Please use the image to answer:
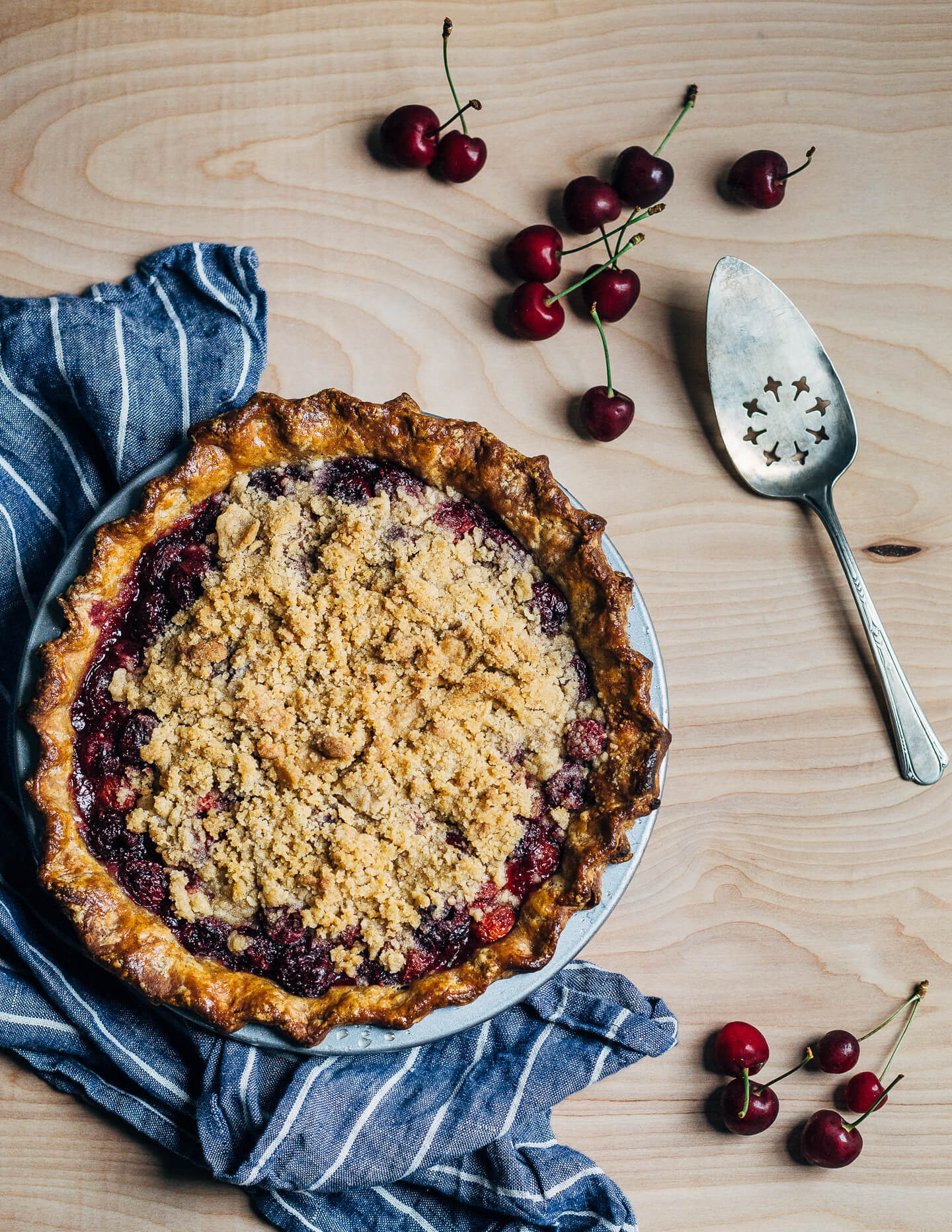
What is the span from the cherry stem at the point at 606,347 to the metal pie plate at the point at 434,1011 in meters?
0.53

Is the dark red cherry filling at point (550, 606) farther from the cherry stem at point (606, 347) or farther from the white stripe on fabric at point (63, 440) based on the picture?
the white stripe on fabric at point (63, 440)

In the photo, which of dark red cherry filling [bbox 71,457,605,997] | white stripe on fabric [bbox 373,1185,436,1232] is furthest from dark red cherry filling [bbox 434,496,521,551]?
white stripe on fabric [bbox 373,1185,436,1232]

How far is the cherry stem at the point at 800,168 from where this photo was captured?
246 cm

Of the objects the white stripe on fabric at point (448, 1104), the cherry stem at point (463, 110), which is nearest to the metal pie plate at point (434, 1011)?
the white stripe on fabric at point (448, 1104)

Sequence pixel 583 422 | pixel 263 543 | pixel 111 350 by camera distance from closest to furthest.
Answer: pixel 263 543 < pixel 111 350 < pixel 583 422

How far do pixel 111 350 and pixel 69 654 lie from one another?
0.81 m

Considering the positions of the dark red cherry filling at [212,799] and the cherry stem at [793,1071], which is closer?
the dark red cherry filling at [212,799]

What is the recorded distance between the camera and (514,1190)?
223 cm

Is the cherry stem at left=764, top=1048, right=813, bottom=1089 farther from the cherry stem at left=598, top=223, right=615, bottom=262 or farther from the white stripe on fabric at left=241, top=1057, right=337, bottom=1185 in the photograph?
the cherry stem at left=598, top=223, right=615, bottom=262

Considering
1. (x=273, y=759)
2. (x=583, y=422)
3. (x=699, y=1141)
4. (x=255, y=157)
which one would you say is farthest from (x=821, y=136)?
(x=699, y=1141)

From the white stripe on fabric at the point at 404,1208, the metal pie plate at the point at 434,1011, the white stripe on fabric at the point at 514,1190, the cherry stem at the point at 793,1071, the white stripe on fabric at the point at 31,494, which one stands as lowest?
the white stripe on fabric at the point at 404,1208

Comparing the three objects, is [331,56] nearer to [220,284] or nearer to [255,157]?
[255,157]

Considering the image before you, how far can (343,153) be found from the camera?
256 cm

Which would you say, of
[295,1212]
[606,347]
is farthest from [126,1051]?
[606,347]
